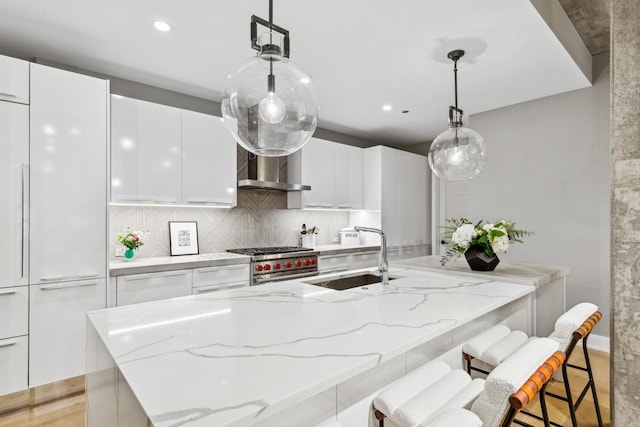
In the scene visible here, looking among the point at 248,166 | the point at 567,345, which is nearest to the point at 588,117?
the point at 567,345

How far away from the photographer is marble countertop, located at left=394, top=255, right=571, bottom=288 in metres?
2.14

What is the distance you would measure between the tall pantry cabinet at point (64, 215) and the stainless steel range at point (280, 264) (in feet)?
4.15

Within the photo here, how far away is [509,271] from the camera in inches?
95.7

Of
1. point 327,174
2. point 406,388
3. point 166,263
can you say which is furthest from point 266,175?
point 406,388

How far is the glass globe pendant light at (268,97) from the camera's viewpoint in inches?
49.6

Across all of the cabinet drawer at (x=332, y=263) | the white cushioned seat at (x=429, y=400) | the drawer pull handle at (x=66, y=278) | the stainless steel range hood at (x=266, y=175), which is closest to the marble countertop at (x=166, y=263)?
the drawer pull handle at (x=66, y=278)

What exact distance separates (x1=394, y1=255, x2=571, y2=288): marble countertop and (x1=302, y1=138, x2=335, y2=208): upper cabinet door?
5.52 ft

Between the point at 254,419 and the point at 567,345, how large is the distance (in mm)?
1612

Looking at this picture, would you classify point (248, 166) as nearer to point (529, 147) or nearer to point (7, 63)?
point (7, 63)

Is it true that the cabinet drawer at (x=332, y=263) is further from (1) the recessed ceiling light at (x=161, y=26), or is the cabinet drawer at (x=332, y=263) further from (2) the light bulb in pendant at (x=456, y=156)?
(1) the recessed ceiling light at (x=161, y=26)

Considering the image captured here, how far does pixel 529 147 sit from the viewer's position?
384 cm

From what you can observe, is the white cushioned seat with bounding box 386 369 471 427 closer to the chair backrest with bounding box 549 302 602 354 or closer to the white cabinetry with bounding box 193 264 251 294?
the chair backrest with bounding box 549 302 602 354

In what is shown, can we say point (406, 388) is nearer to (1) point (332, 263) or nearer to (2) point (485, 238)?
(2) point (485, 238)

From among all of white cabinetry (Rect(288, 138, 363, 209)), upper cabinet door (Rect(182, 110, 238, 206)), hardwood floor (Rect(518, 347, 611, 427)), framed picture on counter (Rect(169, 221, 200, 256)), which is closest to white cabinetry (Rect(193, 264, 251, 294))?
framed picture on counter (Rect(169, 221, 200, 256))
